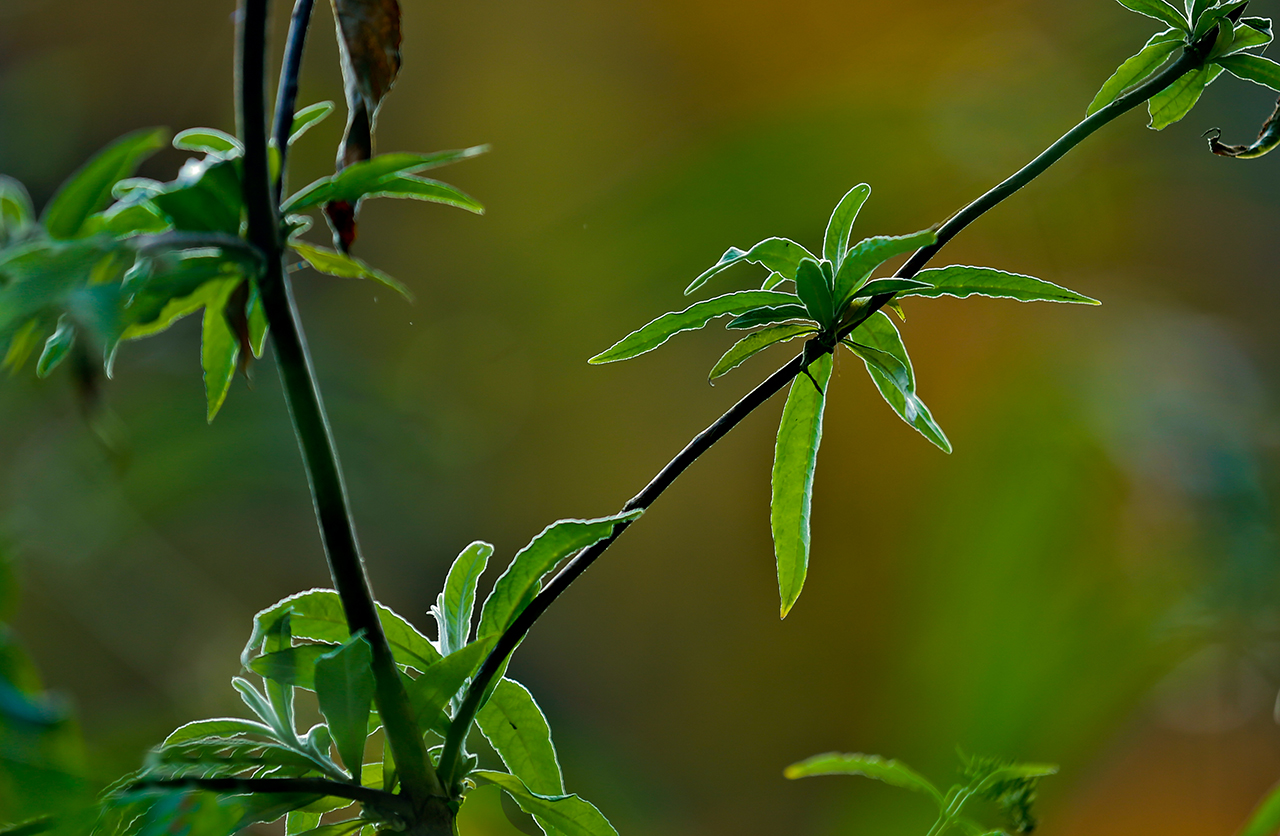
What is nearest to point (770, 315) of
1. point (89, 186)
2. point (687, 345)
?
point (89, 186)

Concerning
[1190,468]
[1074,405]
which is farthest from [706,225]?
[1190,468]

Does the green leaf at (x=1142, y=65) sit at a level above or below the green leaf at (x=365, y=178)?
below

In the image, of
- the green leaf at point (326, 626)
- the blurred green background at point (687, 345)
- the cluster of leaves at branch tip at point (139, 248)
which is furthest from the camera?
the blurred green background at point (687, 345)

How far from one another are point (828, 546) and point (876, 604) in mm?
185

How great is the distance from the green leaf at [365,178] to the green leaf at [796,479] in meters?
0.15

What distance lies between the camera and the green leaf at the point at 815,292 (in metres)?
0.31

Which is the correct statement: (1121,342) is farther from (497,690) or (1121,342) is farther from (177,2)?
(177,2)

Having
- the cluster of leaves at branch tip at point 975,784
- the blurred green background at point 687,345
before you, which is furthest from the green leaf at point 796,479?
the blurred green background at point 687,345

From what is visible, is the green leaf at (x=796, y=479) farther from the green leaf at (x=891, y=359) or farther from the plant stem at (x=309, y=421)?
the plant stem at (x=309, y=421)

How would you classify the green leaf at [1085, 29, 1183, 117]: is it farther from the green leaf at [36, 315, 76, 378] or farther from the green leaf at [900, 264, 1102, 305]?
the green leaf at [36, 315, 76, 378]

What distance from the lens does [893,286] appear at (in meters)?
0.30

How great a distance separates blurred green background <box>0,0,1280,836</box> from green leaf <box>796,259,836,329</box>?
0.87 metres

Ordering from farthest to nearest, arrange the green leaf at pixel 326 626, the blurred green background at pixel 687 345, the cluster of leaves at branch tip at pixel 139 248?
the blurred green background at pixel 687 345 < the green leaf at pixel 326 626 < the cluster of leaves at branch tip at pixel 139 248

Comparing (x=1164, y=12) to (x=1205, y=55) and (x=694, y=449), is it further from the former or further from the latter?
(x=694, y=449)
